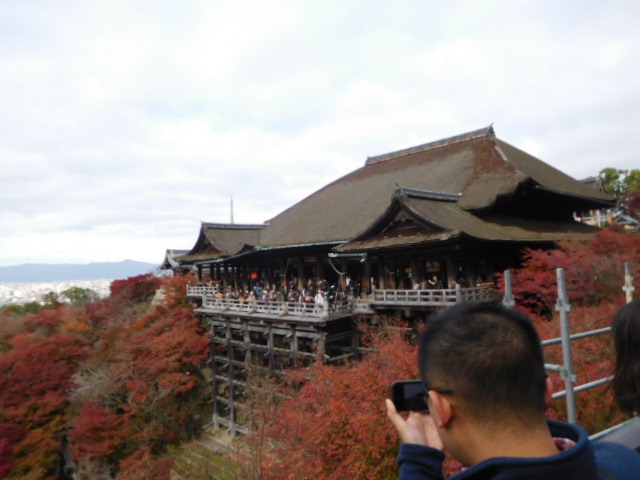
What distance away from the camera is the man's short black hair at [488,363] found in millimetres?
1275

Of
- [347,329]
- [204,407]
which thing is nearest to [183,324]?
[204,407]

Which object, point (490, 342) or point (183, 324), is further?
point (183, 324)

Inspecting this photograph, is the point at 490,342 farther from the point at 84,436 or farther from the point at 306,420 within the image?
the point at 84,436

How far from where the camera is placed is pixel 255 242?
963 inches

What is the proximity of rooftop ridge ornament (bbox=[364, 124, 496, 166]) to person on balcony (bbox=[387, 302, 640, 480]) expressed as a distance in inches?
882

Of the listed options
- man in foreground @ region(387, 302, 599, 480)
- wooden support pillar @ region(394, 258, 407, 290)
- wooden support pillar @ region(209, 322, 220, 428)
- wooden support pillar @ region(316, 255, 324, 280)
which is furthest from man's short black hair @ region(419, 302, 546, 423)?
wooden support pillar @ region(209, 322, 220, 428)

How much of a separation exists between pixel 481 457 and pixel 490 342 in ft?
1.10

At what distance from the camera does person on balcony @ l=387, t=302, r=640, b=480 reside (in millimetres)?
1250

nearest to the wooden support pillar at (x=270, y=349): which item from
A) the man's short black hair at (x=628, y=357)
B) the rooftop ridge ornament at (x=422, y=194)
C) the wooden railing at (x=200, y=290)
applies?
the wooden railing at (x=200, y=290)

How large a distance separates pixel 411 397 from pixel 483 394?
281 millimetres

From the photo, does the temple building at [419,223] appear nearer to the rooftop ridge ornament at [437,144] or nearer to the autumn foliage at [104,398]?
the rooftop ridge ornament at [437,144]

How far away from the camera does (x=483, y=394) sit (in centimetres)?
128

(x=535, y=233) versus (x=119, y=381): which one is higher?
(x=535, y=233)

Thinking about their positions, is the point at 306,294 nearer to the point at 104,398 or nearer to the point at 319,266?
the point at 319,266
